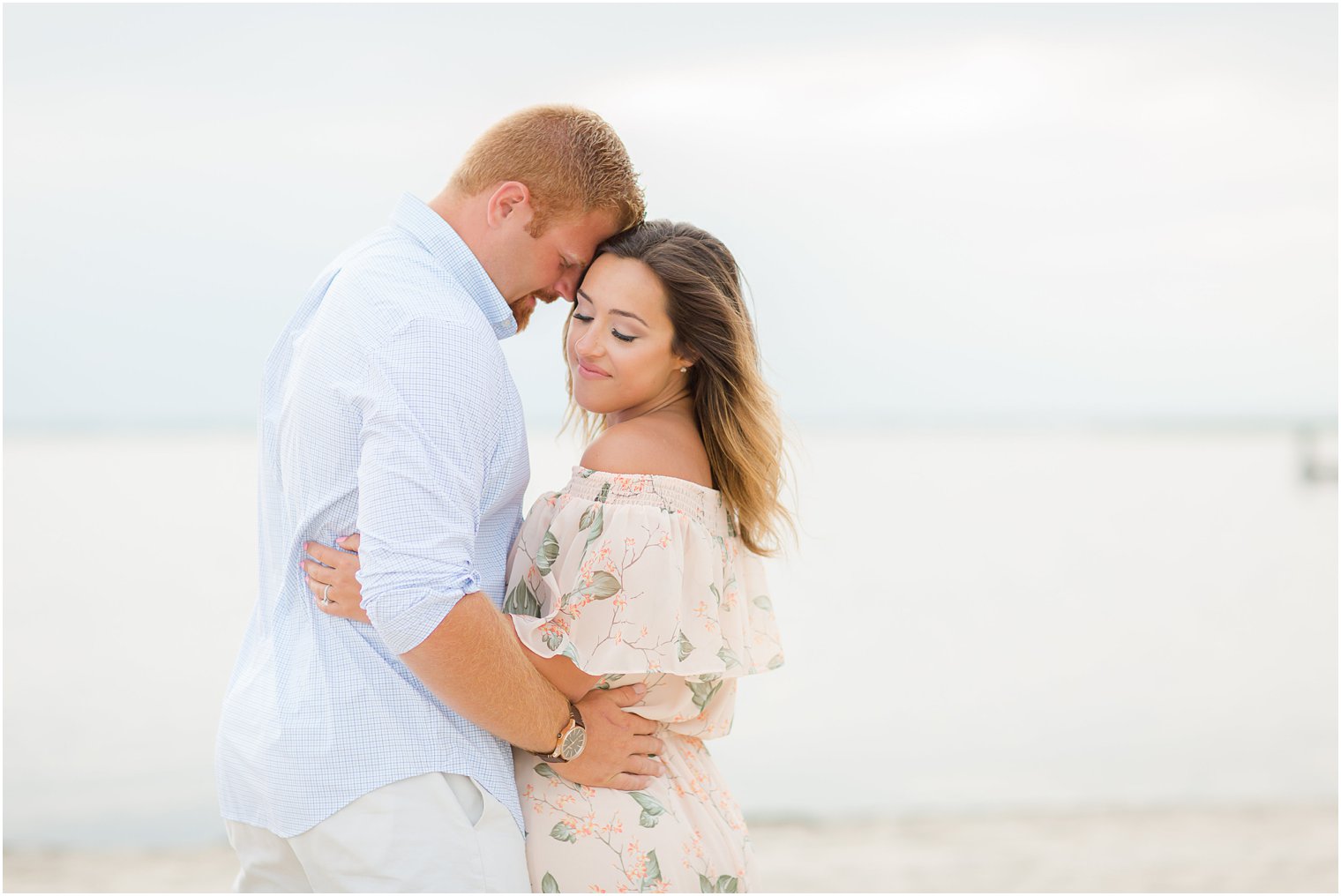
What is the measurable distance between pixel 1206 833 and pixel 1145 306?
25.2 m

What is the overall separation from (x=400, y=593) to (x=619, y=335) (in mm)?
786

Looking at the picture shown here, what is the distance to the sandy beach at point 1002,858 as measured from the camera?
516 cm

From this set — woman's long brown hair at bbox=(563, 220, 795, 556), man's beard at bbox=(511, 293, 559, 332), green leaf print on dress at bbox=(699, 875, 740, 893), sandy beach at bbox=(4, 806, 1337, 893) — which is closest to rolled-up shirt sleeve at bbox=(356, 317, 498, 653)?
man's beard at bbox=(511, 293, 559, 332)

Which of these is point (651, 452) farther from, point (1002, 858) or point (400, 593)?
point (1002, 858)

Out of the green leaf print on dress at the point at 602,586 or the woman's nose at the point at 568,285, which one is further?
the woman's nose at the point at 568,285

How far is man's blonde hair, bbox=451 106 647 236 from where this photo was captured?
2049 mm

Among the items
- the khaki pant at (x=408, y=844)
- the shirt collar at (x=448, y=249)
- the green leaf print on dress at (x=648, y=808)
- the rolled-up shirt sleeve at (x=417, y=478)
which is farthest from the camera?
the green leaf print on dress at (x=648, y=808)

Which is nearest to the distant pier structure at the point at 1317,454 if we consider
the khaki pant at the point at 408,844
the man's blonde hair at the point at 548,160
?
the man's blonde hair at the point at 548,160

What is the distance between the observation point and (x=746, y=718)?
7816 millimetres

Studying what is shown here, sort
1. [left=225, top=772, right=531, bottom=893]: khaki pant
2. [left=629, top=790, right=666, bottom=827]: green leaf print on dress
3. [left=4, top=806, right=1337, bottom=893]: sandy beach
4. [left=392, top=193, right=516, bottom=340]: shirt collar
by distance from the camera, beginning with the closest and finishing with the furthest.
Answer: [left=225, top=772, right=531, bottom=893]: khaki pant
[left=392, top=193, right=516, bottom=340]: shirt collar
[left=629, top=790, right=666, bottom=827]: green leaf print on dress
[left=4, top=806, right=1337, bottom=893]: sandy beach

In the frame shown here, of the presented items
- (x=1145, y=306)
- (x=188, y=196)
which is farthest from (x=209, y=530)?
(x=1145, y=306)

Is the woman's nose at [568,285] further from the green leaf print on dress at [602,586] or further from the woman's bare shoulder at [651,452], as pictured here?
the green leaf print on dress at [602,586]

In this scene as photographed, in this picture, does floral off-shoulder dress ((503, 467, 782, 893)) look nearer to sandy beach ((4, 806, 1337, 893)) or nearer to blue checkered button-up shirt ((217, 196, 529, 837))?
blue checkered button-up shirt ((217, 196, 529, 837))

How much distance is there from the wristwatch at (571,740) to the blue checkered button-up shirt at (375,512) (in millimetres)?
99
